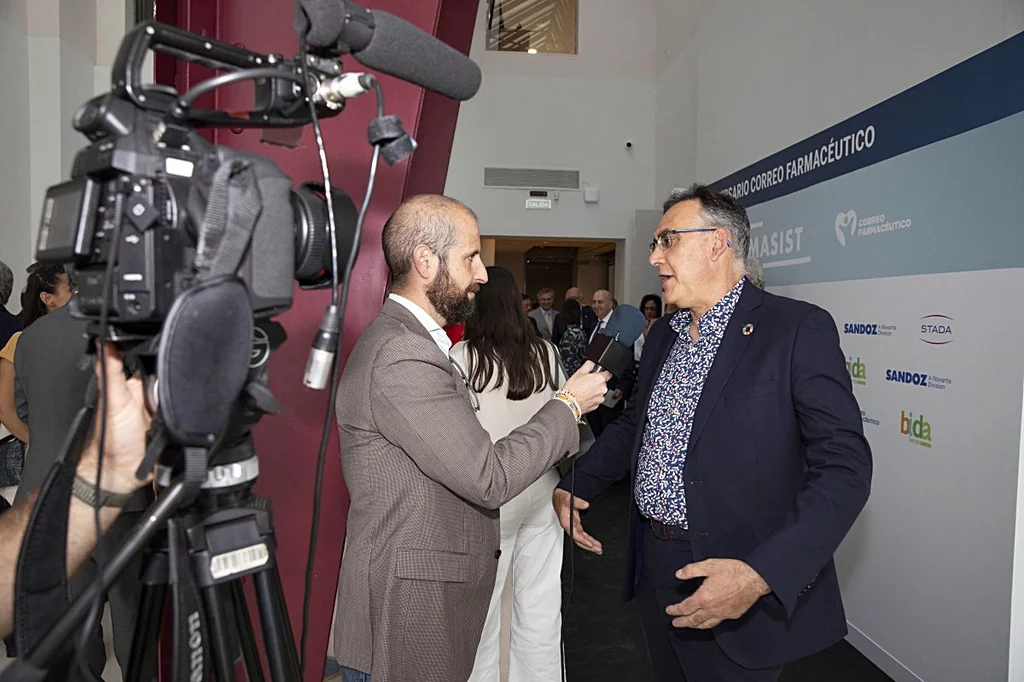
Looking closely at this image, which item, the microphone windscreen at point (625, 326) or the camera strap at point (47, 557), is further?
the microphone windscreen at point (625, 326)

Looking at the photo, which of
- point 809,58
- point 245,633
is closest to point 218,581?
point 245,633

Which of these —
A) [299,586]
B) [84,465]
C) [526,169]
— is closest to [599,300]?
[526,169]

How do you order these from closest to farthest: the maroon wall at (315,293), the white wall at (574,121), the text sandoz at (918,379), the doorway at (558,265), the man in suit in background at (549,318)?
the maroon wall at (315,293), the text sandoz at (918,379), the white wall at (574,121), the man in suit in background at (549,318), the doorway at (558,265)

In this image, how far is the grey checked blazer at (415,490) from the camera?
1354 millimetres

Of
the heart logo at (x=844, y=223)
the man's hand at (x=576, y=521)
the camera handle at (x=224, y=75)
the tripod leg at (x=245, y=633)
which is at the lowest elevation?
the man's hand at (x=576, y=521)

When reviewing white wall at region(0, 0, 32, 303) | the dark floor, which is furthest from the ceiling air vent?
the dark floor

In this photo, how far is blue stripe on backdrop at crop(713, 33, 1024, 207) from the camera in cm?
219

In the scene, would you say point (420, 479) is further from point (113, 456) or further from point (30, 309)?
point (30, 309)

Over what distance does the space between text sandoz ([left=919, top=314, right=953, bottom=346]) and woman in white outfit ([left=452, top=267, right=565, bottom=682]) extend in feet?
4.39

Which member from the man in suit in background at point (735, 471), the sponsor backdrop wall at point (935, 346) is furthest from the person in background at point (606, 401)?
the man in suit in background at point (735, 471)

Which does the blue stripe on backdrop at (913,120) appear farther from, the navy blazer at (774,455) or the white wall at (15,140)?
the white wall at (15,140)

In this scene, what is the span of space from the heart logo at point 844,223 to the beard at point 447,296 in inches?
81.9

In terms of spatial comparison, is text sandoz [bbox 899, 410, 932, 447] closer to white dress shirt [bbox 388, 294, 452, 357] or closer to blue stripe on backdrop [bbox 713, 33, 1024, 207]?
blue stripe on backdrop [bbox 713, 33, 1024, 207]

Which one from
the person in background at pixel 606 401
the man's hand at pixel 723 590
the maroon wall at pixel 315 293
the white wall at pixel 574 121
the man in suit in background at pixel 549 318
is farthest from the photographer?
the man in suit in background at pixel 549 318
